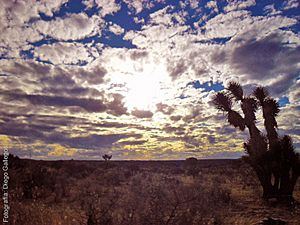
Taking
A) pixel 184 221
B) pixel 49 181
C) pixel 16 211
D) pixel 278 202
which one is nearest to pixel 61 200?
pixel 49 181

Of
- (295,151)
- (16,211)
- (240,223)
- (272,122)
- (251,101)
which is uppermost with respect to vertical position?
(251,101)

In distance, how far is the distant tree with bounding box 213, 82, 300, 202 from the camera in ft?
43.4

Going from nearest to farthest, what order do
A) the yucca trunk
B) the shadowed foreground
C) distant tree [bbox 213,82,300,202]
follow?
the shadowed foreground → distant tree [bbox 213,82,300,202] → the yucca trunk

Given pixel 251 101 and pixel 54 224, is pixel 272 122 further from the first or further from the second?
pixel 54 224

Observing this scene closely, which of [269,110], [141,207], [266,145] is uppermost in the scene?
[269,110]

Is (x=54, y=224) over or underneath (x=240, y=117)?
underneath

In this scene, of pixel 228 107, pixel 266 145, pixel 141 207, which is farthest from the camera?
pixel 228 107

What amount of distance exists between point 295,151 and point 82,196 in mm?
10736

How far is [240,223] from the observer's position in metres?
9.55

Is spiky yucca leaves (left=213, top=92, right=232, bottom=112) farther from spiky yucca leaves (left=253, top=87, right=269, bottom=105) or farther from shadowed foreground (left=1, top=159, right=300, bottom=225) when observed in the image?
shadowed foreground (left=1, top=159, right=300, bottom=225)

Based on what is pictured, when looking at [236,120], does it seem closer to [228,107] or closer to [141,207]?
[228,107]

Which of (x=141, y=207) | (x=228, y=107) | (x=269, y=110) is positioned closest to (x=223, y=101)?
(x=228, y=107)

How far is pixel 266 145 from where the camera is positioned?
1465 cm

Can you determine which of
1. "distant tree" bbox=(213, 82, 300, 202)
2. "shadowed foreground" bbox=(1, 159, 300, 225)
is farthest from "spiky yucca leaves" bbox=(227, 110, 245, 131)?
"shadowed foreground" bbox=(1, 159, 300, 225)
